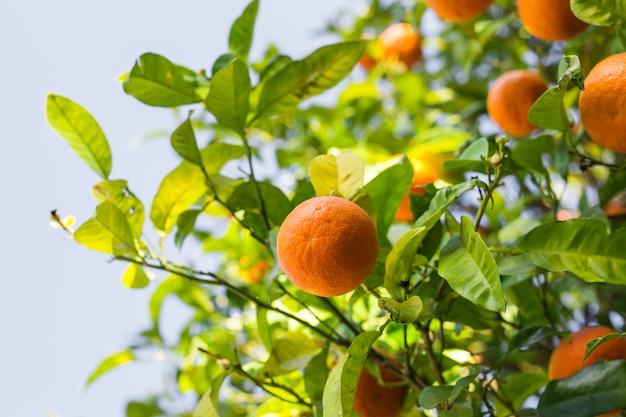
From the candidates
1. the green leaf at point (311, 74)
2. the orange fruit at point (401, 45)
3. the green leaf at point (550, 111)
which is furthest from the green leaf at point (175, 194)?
the orange fruit at point (401, 45)

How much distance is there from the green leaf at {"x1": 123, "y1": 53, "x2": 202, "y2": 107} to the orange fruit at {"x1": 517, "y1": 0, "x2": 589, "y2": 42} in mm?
512

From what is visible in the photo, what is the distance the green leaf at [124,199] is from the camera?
0.85 metres

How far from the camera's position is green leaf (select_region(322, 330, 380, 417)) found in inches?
24.6

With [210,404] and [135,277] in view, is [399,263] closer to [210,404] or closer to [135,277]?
[210,404]

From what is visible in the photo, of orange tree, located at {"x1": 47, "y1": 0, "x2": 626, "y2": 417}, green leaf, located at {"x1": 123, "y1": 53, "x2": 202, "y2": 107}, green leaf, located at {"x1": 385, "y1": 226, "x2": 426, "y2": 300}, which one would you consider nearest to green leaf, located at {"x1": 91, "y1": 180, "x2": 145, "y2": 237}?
orange tree, located at {"x1": 47, "y1": 0, "x2": 626, "y2": 417}

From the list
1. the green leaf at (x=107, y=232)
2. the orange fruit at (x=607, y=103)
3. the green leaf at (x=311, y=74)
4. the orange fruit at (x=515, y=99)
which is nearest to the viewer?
the orange fruit at (x=607, y=103)

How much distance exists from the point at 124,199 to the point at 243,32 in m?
0.31

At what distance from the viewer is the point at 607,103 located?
706 mm

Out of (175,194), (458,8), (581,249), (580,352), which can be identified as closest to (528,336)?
(580,352)

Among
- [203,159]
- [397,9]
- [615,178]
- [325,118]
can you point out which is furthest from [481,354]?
[397,9]

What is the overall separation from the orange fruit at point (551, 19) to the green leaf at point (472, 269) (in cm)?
46

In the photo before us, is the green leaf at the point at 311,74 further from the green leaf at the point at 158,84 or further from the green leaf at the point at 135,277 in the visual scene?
the green leaf at the point at 135,277

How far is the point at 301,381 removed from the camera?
1084 mm

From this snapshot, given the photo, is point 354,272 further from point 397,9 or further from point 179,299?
point 397,9
